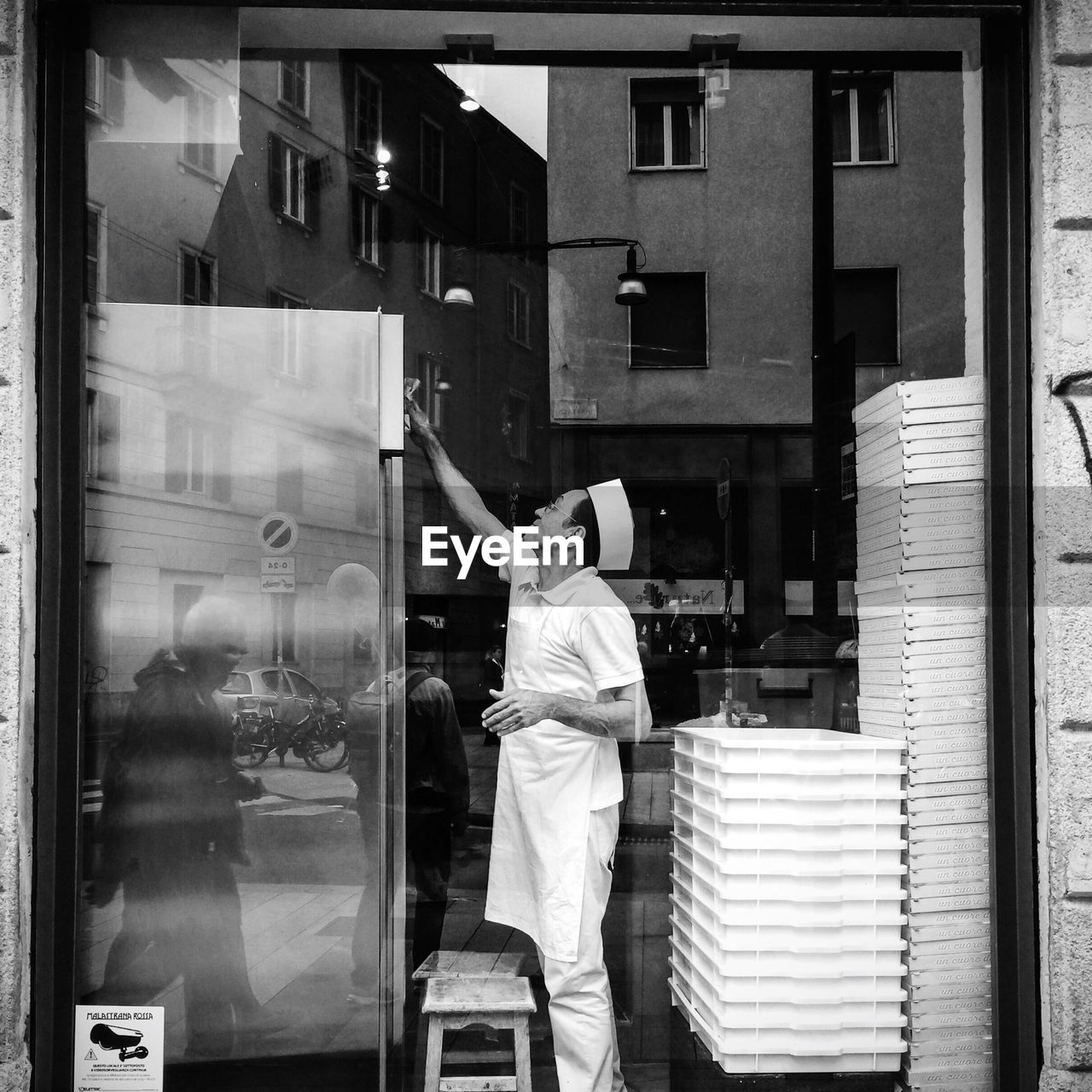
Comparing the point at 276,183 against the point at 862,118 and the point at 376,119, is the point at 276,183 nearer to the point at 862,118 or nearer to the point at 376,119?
the point at 376,119

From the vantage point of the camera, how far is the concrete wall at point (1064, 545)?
3156mm

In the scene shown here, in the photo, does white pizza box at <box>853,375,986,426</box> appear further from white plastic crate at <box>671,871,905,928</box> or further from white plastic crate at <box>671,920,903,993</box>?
white plastic crate at <box>671,920,903,993</box>

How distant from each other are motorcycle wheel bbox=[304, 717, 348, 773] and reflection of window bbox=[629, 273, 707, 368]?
1.60 m

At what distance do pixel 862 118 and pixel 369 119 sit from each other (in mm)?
1761

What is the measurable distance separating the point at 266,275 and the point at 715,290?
1569mm

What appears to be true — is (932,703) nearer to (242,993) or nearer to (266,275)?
(242,993)

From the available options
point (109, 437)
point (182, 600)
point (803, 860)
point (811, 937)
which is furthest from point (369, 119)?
point (811, 937)

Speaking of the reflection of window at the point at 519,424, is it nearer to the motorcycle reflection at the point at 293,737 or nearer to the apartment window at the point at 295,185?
the apartment window at the point at 295,185

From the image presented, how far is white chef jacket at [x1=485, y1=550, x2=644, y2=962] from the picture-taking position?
3656 millimetres

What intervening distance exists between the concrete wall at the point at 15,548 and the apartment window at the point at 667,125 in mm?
1962

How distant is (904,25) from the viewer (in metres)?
3.65

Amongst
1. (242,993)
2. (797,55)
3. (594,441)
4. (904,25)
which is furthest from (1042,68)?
(242,993)

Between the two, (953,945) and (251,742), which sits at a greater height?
(251,742)

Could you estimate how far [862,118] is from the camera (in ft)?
12.8
